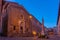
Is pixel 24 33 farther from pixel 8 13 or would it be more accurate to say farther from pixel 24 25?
pixel 8 13

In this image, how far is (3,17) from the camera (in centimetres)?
3189

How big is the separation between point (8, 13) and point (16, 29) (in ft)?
11.6

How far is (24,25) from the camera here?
3189cm

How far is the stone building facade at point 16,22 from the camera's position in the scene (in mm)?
30375

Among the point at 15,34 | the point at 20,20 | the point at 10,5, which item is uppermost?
the point at 10,5

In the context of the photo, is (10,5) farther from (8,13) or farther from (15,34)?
(15,34)

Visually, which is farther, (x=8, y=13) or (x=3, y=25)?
(x=3, y=25)

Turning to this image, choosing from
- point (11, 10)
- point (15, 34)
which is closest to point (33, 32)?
point (15, 34)

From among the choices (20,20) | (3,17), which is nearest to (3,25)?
(3,17)

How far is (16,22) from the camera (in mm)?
31203

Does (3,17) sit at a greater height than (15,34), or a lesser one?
greater

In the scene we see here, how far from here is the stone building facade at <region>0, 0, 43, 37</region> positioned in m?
30.4

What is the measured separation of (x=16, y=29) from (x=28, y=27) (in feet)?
8.36

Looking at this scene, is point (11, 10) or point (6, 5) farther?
point (6, 5)
